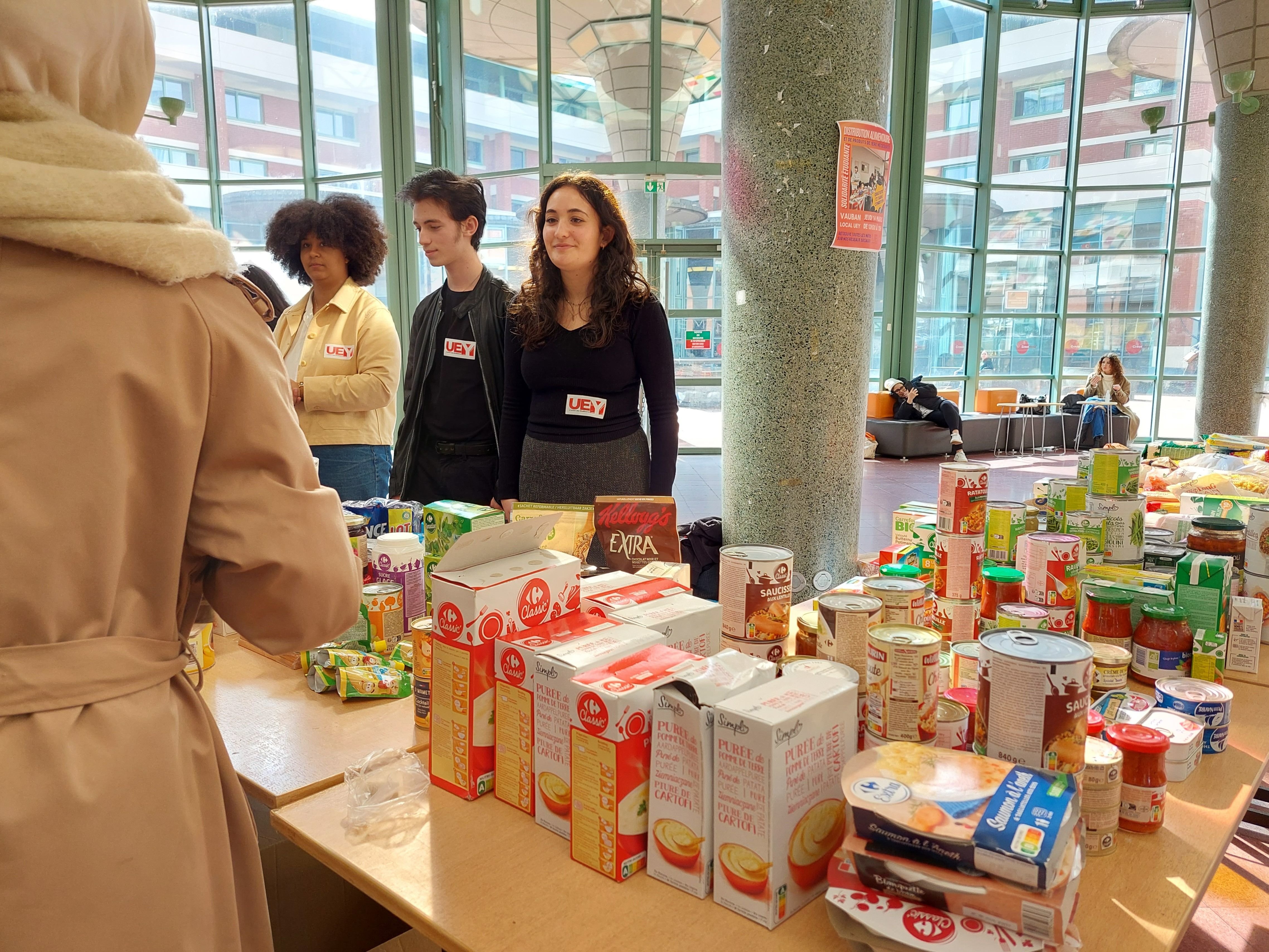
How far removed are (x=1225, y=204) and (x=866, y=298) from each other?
703 centimetres

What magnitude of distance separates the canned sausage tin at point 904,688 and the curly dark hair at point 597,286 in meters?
1.55

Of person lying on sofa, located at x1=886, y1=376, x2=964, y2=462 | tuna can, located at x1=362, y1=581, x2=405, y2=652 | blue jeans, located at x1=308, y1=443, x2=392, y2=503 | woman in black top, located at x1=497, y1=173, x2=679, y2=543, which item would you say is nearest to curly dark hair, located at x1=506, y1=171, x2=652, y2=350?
woman in black top, located at x1=497, y1=173, x2=679, y2=543

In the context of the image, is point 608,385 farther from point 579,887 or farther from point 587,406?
point 579,887

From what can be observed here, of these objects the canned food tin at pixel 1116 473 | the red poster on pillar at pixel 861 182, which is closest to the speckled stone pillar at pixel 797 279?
the red poster on pillar at pixel 861 182

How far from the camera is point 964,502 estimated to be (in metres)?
1.80

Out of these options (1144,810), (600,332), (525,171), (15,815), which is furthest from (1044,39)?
(15,815)

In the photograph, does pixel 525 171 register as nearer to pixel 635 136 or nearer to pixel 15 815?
pixel 635 136

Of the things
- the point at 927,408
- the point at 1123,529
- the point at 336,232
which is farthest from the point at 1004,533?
the point at 927,408

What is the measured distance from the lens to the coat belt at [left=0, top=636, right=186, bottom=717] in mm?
842

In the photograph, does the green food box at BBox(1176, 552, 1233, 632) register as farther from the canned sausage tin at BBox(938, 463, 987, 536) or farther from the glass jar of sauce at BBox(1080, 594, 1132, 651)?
the canned sausage tin at BBox(938, 463, 987, 536)

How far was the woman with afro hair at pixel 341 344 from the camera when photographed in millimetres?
2967

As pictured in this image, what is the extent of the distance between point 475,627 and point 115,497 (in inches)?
19.4

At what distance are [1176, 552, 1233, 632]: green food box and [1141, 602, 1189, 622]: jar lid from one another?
54mm

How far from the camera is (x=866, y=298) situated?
3.22 meters
